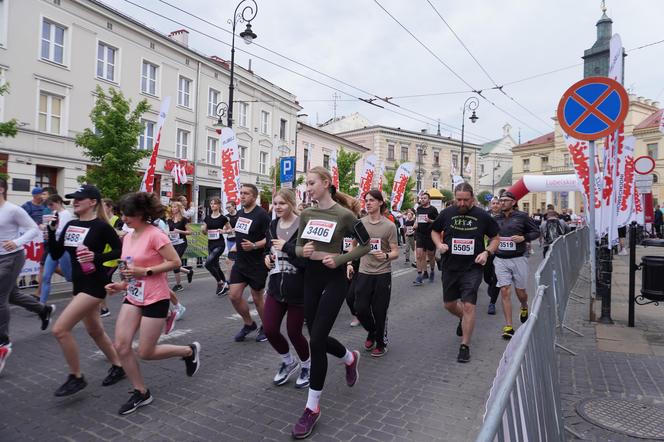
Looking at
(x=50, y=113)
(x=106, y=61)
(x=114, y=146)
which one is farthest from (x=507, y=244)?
(x=106, y=61)

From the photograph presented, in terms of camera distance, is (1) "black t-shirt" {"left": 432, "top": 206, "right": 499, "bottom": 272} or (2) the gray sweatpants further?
(1) "black t-shirt" {"left": 432, "top": 206, "right": 499, "bottom": 272}

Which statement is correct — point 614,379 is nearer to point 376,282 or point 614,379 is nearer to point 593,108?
point 376,282

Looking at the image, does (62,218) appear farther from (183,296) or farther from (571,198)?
(571,198)

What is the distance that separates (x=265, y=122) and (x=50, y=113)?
58.6ft

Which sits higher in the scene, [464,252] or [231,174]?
[231,174]

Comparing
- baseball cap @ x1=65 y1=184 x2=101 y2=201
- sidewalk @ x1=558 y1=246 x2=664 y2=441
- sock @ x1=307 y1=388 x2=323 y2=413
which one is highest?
baseball cap @ x1=65 y1=184 x2=101 y2=201

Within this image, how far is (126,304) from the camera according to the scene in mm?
3740

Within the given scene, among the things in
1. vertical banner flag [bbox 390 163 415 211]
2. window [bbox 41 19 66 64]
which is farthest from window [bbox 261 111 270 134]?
vertical banner flag [bbox 390 163 415 211]

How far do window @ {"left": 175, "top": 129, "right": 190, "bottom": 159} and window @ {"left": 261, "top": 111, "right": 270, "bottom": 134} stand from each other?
8.22m

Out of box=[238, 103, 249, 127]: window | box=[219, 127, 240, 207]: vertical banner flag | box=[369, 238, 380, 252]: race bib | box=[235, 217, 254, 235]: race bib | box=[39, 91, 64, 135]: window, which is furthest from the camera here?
box=[238, 103, 249, 127]: window

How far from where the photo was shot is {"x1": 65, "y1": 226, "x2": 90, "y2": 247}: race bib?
4.07m

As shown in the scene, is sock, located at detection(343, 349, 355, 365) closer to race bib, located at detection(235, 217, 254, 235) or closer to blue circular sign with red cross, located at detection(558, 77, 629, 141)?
race bib, located at detection(235, 217, 254, 235)

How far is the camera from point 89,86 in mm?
23250

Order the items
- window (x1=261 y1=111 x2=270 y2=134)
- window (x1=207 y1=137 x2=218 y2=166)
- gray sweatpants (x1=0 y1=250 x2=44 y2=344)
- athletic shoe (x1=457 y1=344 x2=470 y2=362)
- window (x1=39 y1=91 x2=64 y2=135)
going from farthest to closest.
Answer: window (x1=261 y1=111 x2=270 y2=134)
window (x1=207 y1=137 x2=218 y2=166)
window (x1=39 y1=91 x2=64 y2=135)
athletic shoe (x1=457 y1=344 x2=470 y2=362)
gray sweatpants (x1=0 y1=250 x2=44 y2=344)
